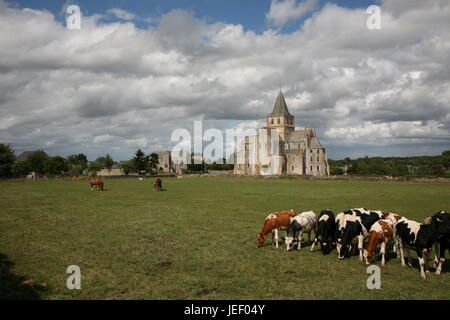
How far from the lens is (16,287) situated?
24.7ft

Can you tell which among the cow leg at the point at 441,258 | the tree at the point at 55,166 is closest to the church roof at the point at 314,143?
the tree at the point at 55,166

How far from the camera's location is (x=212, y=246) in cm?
1146

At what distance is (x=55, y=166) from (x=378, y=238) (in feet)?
285

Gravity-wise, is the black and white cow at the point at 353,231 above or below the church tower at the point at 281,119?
below

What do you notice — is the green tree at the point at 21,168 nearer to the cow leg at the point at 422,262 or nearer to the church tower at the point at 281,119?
the church tower at the point at 281,119

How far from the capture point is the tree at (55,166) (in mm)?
81938

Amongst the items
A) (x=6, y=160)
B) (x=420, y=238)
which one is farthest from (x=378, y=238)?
(x=6, y=160)

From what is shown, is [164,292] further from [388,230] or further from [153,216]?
[153,216]

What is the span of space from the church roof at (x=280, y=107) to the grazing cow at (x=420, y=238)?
10448 cm

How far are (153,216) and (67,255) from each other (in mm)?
7492

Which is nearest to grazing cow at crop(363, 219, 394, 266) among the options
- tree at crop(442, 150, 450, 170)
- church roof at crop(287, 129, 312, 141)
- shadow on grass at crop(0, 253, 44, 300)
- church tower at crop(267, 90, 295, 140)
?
shadow on grass at crop(0, 253, 44, 300)

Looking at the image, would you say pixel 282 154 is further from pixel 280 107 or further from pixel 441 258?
pixel 441 258
